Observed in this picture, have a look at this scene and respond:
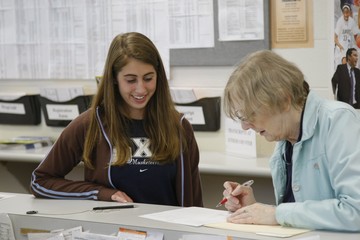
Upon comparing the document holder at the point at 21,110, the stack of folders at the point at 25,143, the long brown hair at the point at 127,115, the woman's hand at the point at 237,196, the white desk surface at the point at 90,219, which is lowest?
the stack of folders at the point at 25,143

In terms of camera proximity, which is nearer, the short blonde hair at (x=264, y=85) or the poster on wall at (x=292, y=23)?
the short blonde hair at (x=264, y=85)

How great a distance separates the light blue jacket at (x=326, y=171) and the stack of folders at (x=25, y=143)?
2.12m

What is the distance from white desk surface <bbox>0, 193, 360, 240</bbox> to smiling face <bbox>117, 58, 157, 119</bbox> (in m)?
0.38

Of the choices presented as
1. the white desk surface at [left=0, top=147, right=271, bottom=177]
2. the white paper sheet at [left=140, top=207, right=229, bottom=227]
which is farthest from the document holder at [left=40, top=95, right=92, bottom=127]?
the white paper sheet at [left=140, top=207, right=229, bottom=227]

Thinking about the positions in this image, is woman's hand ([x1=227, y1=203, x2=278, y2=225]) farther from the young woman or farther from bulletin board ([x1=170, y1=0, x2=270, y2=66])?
bulletin board ([x1=170, y1=0, x2=270, y2=66])

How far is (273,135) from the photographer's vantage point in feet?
6.18

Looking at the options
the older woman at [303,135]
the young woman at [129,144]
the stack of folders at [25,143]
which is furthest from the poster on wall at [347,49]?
the stack of folders at [25,143]

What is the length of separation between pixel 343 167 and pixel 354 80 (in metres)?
1.36

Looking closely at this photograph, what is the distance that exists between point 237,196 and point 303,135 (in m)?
0.37

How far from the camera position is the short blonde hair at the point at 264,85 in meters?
1.80

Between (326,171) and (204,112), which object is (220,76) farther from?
(326,171)

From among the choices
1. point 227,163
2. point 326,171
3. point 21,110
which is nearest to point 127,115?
point 227,163

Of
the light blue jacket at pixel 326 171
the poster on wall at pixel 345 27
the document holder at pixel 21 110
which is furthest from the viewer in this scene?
the document holder at pixel 21 110

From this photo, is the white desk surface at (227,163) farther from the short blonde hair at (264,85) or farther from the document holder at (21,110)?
the short blonde hair at (264,85)
